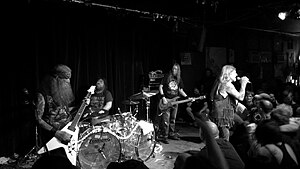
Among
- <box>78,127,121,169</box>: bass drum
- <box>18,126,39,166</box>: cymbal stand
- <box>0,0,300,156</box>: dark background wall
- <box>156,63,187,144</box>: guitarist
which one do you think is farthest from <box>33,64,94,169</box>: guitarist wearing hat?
<box>156,63,187,144</box>: guitarist

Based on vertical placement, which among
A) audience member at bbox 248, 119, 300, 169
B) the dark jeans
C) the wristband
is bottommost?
the dark jeans

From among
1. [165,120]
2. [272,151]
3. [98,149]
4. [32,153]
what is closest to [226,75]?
[165,120]

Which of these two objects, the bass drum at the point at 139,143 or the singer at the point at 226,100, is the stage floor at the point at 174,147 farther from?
the singer at the point at 226,100

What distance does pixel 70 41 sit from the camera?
6.22 meters

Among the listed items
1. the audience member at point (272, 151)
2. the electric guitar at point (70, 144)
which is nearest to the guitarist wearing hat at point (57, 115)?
the electric guitar at point (70, 144)

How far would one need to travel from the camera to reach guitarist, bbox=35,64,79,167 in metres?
4.83

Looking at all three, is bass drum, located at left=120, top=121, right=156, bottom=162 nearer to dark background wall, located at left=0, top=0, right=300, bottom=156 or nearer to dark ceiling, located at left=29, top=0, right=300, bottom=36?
dark background wall, located at left=0, top=0, right=300, bottom=156

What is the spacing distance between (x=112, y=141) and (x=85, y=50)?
2366 mm

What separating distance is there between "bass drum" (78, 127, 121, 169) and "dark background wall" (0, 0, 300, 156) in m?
1.53

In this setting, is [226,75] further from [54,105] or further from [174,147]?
[54,105]

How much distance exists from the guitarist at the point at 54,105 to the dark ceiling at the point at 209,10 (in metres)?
1.51

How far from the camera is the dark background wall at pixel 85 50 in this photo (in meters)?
5.51

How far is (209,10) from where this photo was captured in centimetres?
914

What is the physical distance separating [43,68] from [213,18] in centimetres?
542
